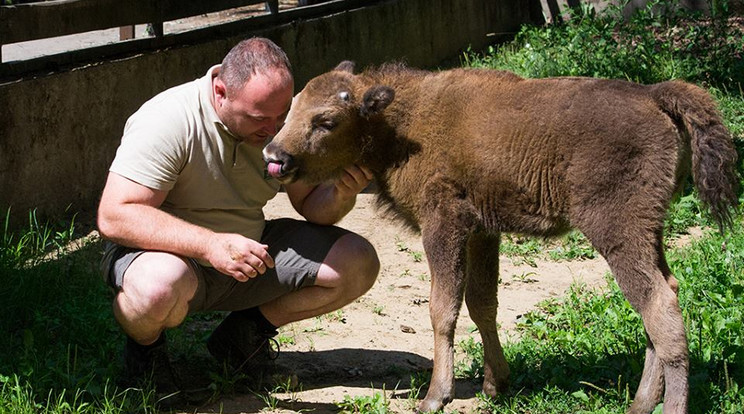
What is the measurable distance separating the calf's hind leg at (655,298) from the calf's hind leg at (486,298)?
0.88 metres

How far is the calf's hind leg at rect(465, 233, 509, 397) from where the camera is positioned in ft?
18.8

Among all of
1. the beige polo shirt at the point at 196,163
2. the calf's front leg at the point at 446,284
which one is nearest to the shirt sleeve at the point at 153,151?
the beige polo shirt at the point at 196,163

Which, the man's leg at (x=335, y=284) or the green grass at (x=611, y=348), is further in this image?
the man's leg at (x=335, y=284)

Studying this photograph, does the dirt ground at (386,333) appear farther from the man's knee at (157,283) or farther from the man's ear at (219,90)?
the man's ear at (219,90)

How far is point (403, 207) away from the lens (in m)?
5.78

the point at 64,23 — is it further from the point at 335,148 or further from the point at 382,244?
the point at 335,148

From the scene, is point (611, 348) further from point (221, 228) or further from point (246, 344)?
point (221, 228)

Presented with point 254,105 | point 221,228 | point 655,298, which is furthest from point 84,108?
point 655,298

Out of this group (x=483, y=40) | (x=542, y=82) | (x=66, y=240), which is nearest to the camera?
(x=542, y=82)

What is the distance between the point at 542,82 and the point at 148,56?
4.61 metres

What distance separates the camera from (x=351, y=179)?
19.2 ft

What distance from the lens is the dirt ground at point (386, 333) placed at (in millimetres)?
5719

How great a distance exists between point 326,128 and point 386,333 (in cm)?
167

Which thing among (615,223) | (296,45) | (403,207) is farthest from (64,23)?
(615,223)
